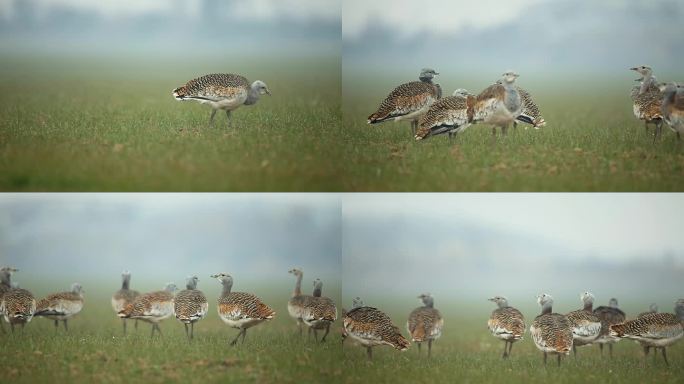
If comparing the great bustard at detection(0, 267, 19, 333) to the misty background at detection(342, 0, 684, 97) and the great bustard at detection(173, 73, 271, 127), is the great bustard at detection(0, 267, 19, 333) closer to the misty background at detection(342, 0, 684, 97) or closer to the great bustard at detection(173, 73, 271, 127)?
the great bustard at detection(173, 73, 271, 127)

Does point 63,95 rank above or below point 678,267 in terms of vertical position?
above

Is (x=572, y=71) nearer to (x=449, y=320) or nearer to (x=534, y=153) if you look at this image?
(x=534, y=153)

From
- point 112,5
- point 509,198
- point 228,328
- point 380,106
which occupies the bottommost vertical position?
point 228,328

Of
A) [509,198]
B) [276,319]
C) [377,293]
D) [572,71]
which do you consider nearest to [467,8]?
[572,71]

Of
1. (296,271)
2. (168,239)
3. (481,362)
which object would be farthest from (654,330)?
(168,239)

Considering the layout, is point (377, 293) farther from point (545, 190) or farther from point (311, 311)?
point (545, 190)
